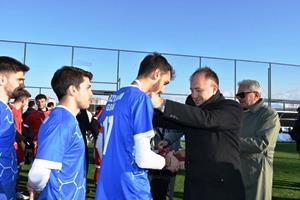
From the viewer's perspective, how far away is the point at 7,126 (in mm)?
4047

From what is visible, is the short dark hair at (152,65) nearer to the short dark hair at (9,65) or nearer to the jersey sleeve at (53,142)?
the jersey sleeve at (53,142)

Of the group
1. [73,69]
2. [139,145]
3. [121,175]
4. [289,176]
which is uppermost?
[73,69]

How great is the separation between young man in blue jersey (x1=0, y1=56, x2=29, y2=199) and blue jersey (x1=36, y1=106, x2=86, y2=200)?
2.32 feet

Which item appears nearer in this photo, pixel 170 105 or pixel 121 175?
pixel 121 175

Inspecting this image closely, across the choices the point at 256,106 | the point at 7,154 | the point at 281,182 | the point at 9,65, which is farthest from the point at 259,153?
the point at 281,182

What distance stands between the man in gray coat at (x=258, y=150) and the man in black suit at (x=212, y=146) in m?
0.99

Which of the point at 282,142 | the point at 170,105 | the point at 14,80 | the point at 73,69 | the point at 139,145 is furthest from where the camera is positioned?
the point at 282,142

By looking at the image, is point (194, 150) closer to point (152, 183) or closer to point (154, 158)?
point (154, 158)

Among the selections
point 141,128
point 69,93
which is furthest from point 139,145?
point 69,93

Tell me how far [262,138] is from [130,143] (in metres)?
Answer: 2.32

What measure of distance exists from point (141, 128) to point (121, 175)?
0.38m

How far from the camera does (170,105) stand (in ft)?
11.8

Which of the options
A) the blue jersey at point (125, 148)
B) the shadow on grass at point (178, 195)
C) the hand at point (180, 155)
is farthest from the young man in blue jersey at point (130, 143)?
the shadow on grass at point (178, 195)

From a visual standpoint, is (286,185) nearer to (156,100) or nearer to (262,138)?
(262,138)
